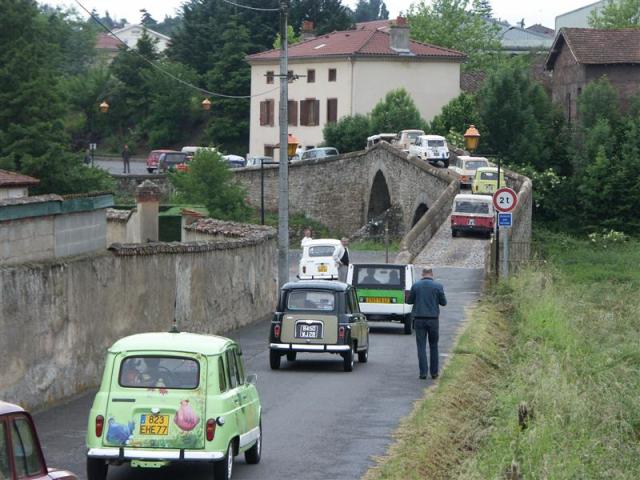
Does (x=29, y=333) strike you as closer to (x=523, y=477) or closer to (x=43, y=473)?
(x=523, y=477)

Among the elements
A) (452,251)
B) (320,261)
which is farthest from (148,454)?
(452,251)

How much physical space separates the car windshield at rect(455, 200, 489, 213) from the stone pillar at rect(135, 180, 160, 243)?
83.5 feet

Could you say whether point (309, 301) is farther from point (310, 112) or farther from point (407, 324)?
point (310, 112)

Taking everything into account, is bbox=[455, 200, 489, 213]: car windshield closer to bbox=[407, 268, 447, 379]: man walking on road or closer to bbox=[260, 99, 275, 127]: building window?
bbox=[407, 268, 447, 379]: man walking on road

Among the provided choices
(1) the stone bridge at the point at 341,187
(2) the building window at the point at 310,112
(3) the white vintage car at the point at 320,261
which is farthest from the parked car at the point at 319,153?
(3) the white vintage car at the point at 320,261

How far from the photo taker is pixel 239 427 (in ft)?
46.0

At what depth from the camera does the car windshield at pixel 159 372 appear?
1356 cm

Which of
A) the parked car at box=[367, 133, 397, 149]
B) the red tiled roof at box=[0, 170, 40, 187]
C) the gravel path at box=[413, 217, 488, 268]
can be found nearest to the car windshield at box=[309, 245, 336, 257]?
the gravel path at box=[413, 217, 488, 268]

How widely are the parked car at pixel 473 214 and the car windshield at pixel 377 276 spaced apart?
2523cm

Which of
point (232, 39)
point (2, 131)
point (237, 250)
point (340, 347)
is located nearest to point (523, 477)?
point (340, 347)

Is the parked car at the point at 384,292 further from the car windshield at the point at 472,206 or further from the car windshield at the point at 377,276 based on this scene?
the car windshield at the point at 472,206

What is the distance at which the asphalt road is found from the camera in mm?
14891

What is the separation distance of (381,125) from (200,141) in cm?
2346

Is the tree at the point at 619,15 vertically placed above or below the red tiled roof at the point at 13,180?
above
